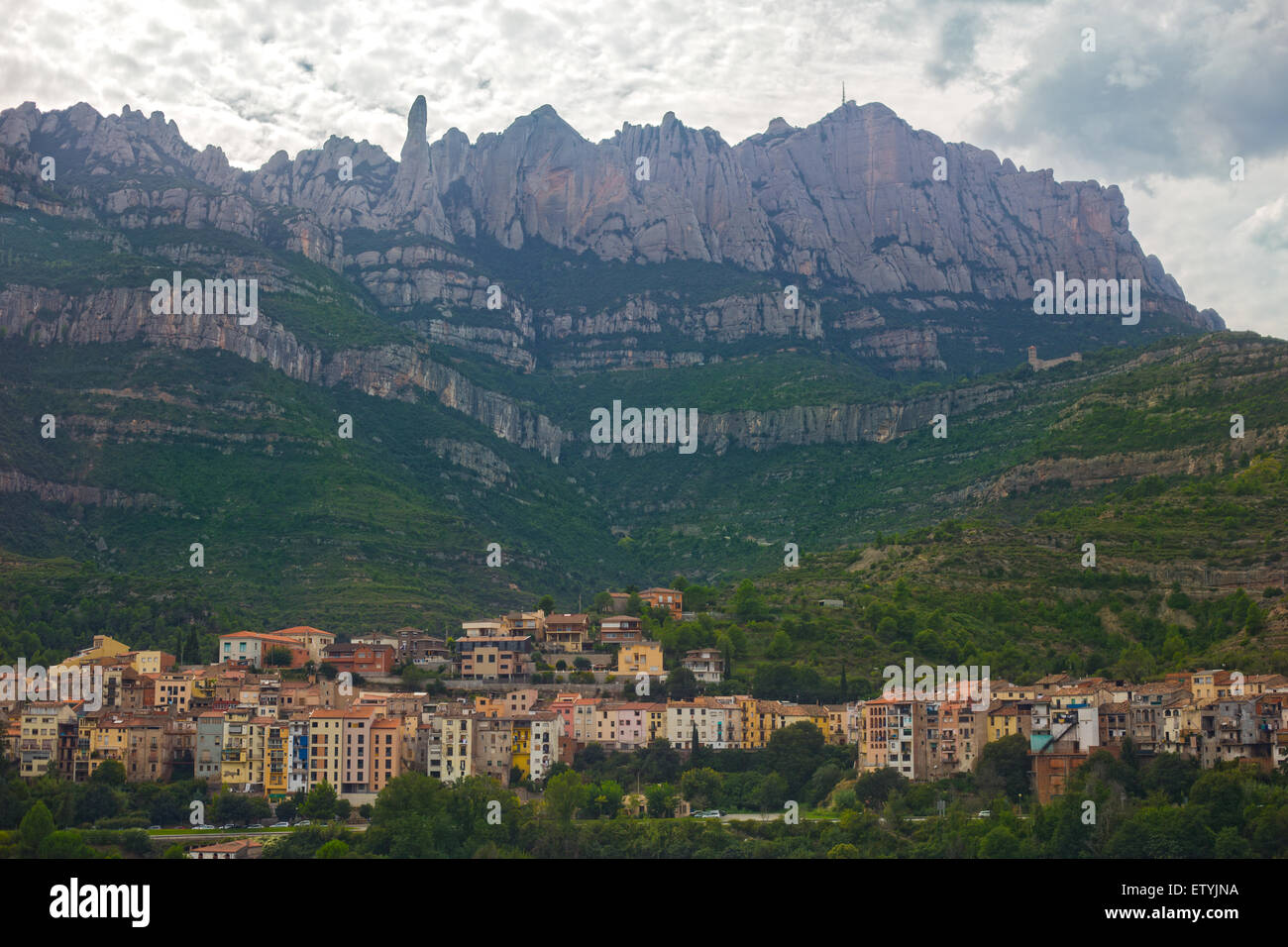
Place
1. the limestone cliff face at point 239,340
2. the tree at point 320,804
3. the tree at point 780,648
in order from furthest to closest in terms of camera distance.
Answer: the limestone cliff face at point 239,340 < the tree at point 780,648 < the tree at point 320,804

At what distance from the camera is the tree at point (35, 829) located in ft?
210

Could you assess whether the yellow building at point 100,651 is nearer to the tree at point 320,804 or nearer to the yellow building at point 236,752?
the yellow building at point 236,752

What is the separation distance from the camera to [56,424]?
136 m

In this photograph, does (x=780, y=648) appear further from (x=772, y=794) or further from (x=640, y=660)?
(x=772, y=794)

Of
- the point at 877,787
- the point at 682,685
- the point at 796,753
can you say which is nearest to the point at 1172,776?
the point at 877,787

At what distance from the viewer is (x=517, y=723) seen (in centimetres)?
8075

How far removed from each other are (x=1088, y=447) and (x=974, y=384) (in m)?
33.2

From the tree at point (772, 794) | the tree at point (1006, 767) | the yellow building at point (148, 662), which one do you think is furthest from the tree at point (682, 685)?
the yellow building at point (148, 662)

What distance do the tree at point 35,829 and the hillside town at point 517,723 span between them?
1177cm

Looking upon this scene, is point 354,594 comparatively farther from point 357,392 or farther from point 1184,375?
point 1184,375

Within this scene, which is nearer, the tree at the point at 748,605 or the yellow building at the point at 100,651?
the yellow building at the point at 100,651

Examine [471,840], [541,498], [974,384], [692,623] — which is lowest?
[471,840]

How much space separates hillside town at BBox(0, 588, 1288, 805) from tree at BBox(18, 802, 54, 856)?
1177 cm
